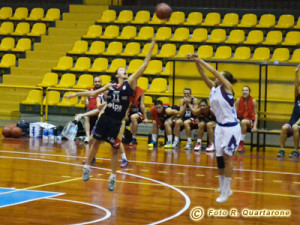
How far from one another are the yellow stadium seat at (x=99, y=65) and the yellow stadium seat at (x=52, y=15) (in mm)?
3851

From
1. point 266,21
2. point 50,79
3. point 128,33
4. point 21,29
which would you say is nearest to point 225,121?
point 266,21

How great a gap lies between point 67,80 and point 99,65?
1.12 m

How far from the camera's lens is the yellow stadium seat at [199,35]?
19.5 meters

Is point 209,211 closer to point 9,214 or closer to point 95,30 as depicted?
point 9,214

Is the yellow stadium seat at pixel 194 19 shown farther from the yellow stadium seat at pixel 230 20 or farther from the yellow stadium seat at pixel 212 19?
the yellow stadium seat at pixel 230 20

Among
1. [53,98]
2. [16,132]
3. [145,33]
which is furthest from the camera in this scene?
[145,33]

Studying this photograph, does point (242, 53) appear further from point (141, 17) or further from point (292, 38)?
point (141, 17)

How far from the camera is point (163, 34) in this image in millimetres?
20172

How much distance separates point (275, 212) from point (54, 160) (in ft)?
19.5

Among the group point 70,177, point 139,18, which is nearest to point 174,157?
point 70,177

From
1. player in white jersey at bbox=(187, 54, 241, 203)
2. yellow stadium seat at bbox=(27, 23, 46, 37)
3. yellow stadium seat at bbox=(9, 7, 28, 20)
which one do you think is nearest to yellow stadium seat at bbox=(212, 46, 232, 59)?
yellow stadium seat at bbox=(27, 23, 46, 37)

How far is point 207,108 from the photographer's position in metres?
15.1

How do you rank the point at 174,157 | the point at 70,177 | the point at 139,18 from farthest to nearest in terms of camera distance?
the point at 139,18 < the point at 174,157 < the point at 70,177

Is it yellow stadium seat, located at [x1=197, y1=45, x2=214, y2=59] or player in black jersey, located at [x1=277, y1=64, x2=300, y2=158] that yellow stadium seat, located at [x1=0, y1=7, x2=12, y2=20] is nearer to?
yellow stadium seat, located at [x1=197, y1=45, x2=214, y2=59]
